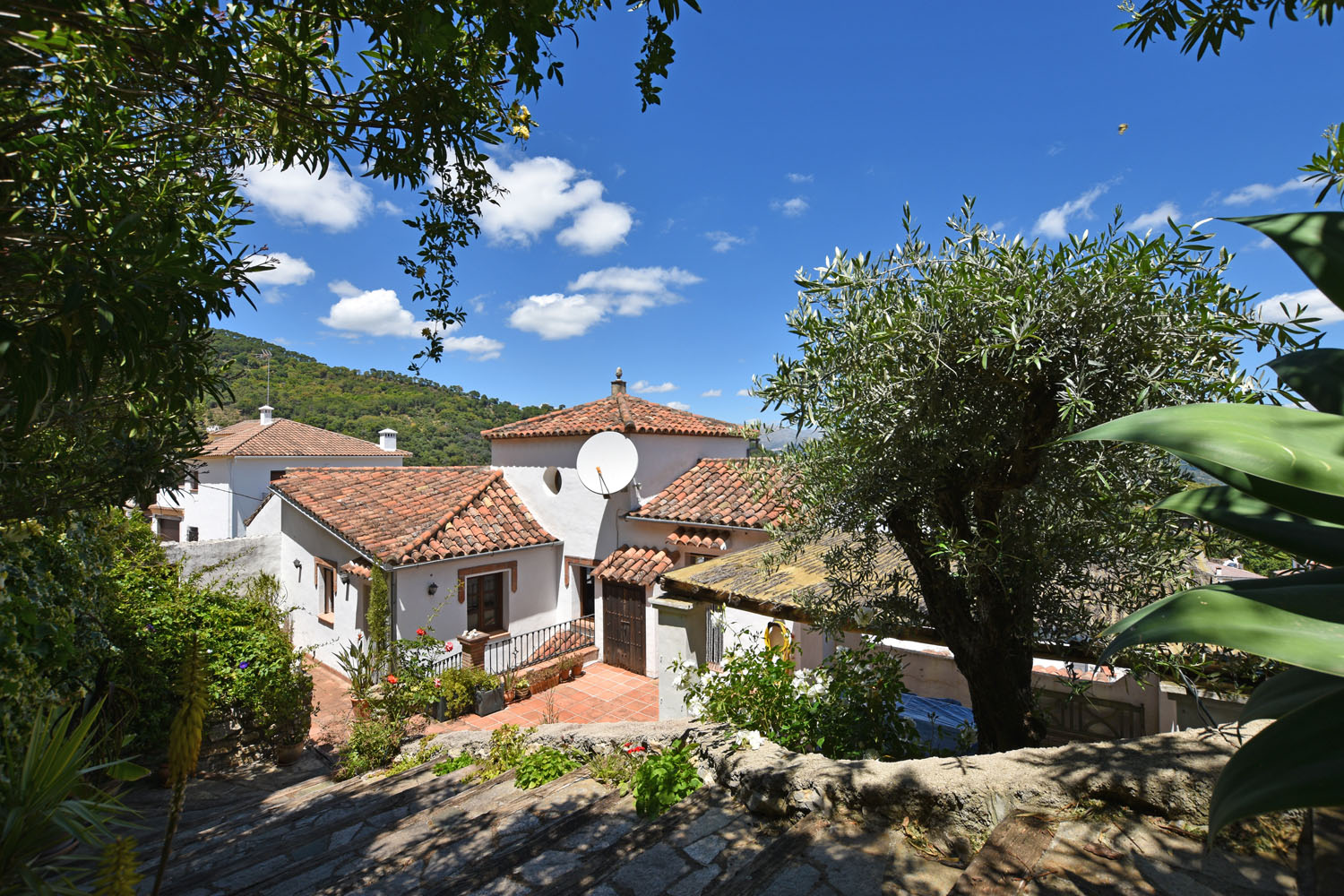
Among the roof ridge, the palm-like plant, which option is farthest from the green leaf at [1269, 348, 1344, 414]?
the roof ridge

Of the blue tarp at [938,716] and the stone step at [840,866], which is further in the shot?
the blue tarp at [938,716]

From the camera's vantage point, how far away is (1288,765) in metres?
0.81

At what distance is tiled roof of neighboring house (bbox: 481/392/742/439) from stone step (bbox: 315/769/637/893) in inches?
377

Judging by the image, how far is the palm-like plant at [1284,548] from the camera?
795mm

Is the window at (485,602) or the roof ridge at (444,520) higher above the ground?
the roof ridge at (444,520)

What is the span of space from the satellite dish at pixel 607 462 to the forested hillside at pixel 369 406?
852 inches

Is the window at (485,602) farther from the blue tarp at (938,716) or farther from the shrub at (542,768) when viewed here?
the blue tarp at (938,716)

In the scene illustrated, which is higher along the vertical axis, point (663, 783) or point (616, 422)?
point (616, 422)

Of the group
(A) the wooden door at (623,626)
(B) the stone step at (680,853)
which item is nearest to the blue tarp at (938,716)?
(B) the stone step at (680,853)

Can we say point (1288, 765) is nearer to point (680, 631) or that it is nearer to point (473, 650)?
point (680, 631)

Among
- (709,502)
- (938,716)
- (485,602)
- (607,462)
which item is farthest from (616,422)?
(938,716)

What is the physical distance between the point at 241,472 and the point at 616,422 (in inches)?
795

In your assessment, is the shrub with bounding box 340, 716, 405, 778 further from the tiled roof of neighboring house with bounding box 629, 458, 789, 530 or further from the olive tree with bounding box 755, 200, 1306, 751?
the olive tree with bounding box 755, 200, 1306, 751

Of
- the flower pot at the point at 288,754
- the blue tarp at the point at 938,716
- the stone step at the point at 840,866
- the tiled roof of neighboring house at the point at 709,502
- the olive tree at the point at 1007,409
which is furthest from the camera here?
the tiled roof of neighboring house at the point at 709,502
